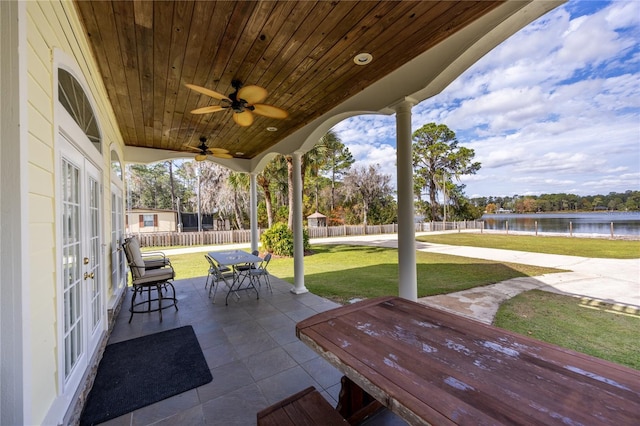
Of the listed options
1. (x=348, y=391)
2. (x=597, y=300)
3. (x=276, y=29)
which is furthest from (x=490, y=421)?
(x=597, y=300)

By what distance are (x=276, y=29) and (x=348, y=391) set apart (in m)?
2.89

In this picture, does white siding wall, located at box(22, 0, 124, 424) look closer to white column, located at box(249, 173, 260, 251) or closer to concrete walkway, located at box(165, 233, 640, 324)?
concrete walkway, located at box(165, 233, 640, 324)

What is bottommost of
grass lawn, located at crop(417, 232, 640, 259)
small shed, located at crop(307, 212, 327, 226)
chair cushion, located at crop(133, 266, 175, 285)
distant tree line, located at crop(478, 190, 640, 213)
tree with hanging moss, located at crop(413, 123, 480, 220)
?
grass lawn, located at crop(417, 232, 640, 259)

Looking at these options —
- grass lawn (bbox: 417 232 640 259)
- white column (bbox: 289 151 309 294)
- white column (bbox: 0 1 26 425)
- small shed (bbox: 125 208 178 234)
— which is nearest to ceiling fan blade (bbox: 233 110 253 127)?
white column (bbox: 289 151 309 294)

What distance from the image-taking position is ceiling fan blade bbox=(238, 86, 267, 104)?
101 inches

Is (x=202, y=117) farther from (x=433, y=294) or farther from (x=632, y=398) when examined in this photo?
(x=433, y=294)

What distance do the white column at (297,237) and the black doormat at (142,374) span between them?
6.80ft

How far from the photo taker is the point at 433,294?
483 cm

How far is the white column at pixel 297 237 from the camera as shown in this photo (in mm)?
4910

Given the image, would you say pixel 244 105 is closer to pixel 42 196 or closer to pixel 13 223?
pixel 42 196

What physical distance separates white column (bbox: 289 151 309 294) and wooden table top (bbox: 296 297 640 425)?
3.29 metres

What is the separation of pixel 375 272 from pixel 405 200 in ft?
14.8

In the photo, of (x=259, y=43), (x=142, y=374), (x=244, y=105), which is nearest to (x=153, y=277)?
(x=142, y=374)

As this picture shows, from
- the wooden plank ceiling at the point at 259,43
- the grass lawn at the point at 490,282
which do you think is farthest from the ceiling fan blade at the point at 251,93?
the grass lawn at the point at 490,282
